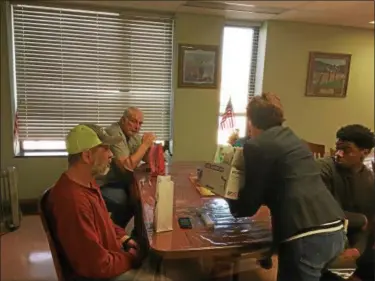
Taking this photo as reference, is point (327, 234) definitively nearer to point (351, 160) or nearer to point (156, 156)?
point (351, 160)

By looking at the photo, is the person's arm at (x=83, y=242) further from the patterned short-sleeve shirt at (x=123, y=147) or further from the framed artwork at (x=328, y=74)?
the framed artwork at (x=328, y=74)

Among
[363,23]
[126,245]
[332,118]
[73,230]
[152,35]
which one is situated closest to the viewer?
[73,230]

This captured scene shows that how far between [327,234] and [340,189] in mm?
306

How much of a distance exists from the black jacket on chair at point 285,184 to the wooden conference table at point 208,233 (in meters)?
0.08

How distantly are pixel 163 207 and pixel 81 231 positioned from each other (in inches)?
10.0

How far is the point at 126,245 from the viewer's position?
1112mm

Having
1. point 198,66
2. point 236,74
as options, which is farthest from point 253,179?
point 198,66

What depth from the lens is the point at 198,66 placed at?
2.17 metres

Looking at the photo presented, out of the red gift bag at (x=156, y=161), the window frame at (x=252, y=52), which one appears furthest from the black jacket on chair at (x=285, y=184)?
the red gift bag at (x=156, y=161)

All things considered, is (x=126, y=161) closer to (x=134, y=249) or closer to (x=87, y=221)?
(x=134, y=249)

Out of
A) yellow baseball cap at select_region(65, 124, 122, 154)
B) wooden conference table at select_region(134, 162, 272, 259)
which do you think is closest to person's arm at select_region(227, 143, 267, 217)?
wooden conference table at select_region(134, 162, 272, 259)

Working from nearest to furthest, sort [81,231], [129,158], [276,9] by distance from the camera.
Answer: [81,231] < [129,158] < [276,9]

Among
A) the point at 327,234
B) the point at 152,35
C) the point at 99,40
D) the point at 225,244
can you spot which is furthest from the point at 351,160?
the point at 99,40

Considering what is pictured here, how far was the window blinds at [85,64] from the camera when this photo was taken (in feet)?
5.53
